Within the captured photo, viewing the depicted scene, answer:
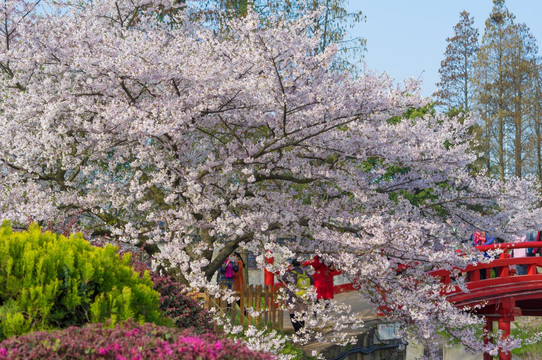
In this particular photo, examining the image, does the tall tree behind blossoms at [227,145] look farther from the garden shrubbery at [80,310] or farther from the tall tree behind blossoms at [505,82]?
the tall tree behind blossoms at [505,82]

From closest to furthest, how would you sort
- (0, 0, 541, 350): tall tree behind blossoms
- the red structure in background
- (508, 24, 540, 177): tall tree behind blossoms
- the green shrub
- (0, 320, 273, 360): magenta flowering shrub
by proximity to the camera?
1. (0, 320, 273, 360): magenta flowering shrub
2. the green shrub
3. (0, 0, 541, 350): tall tree behind blossoms
4. the red structure in background
5. (508, 24, 540, 177): tall tree behind blossoms

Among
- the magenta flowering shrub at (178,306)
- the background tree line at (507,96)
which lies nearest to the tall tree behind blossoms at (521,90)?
the background tree line at (507,96)

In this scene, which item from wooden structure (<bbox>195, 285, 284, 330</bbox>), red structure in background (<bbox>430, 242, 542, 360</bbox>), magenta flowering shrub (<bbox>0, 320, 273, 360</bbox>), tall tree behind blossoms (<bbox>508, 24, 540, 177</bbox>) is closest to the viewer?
magenta flowering shrub (<bbox>0, 320, 273, 360</bbox>)

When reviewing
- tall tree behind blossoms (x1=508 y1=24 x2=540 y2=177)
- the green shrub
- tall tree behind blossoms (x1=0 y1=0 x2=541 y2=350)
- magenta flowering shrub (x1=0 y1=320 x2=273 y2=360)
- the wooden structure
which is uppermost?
tall tree behind blossoms (x1=508 y1=24 x2=540 y2=177)

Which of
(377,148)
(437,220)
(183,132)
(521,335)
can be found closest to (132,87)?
(183,132)

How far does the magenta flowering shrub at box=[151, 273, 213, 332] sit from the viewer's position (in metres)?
6.57

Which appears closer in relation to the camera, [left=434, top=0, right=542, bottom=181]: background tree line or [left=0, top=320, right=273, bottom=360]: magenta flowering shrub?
[left=0, top=320, right=273, bottom=360]: magenta flowering shrub

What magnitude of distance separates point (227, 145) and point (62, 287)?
5122 mm

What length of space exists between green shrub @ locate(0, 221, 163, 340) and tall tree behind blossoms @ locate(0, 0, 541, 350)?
130 inches

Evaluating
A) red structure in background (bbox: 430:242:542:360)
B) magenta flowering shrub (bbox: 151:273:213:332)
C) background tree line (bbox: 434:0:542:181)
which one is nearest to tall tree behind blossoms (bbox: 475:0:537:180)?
background tree line (bbox: 434:0:542:181)

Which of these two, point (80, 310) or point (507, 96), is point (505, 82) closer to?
point (507, 96)

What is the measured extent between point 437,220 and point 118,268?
764 cm

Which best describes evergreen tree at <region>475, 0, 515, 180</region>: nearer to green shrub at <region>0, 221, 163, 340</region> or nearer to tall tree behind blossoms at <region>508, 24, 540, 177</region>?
tall tree behind blossoms at <region>508, 24, 540, 177</region>

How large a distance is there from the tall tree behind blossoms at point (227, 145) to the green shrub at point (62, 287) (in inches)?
130
